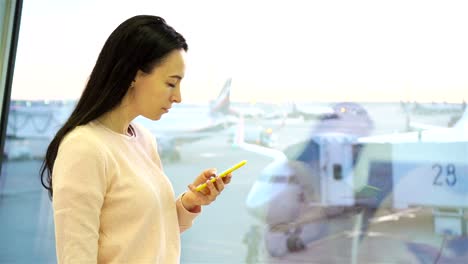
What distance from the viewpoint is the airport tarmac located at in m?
1.29

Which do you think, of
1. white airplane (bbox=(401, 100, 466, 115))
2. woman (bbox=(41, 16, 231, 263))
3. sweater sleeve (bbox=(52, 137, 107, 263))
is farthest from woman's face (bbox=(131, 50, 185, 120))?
white airplane (bbox=(401, 100, 466, 115))

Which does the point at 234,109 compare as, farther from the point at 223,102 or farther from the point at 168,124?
the point at 168,124

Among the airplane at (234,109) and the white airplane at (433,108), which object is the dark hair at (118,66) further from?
the white airplane at (433,108)

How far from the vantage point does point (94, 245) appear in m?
0.65

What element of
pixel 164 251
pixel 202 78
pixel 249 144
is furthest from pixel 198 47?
pixel 164 251

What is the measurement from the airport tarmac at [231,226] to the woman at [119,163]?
0.62 metres

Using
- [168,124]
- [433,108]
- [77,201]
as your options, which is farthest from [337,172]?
[77,201]

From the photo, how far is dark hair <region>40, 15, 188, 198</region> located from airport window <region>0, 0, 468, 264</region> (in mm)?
566

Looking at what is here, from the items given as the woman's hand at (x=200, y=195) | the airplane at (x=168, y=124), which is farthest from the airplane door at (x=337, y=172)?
the woman's hand at (x=200, y=195)

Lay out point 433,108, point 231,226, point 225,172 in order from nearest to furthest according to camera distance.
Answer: point 225,172, point 433,108, point 231,226

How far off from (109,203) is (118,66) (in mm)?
220

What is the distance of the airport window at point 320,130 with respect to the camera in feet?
4.21

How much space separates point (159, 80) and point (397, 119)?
33.4 inches

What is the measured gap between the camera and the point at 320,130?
1.36 m
